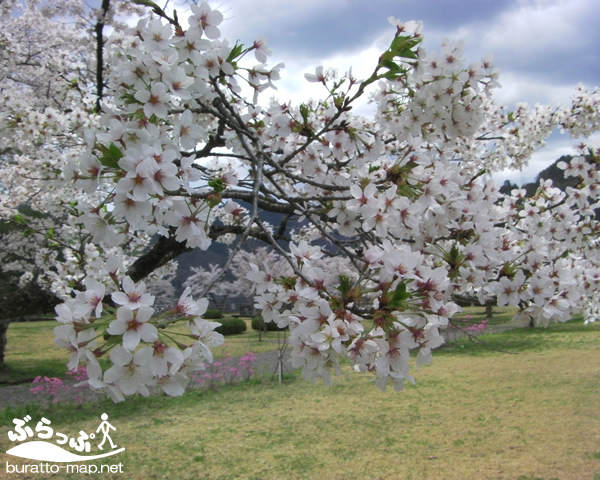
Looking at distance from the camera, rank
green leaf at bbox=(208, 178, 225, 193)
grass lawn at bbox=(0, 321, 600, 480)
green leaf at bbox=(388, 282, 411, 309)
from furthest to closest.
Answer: grass lawn at bbox=(0, 321, 600, 480) < green leaf at bbox=(208, 178, 225, 193) < green leaf at bbox=(388, 282, 411, 309)

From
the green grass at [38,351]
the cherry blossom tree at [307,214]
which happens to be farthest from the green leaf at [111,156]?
the green grass at [38,351]

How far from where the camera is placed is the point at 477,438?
521 cm

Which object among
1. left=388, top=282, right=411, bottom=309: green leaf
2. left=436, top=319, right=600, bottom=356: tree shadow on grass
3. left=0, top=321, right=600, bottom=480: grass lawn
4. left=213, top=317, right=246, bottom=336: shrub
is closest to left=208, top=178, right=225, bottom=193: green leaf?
left=388, top=282, right=411, bottom=309: green leaf

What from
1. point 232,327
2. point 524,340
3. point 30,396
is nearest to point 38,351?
point 30,396

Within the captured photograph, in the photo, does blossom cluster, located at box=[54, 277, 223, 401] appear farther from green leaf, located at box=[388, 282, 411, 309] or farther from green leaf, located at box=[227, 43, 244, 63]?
green leaf, located at box=[227, 43, 244, 63]

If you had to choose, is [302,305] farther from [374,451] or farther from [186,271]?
[186,271]

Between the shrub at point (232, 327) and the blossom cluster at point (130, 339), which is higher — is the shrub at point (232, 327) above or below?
below

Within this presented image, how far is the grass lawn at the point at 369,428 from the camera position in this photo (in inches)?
175

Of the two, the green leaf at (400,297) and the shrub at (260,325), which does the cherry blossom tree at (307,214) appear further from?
the shrub at (260,325)

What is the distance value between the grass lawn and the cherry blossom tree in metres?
3.21

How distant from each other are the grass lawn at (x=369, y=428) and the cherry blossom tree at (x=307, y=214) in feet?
10.5

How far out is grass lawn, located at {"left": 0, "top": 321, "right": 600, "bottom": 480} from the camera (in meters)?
4.45

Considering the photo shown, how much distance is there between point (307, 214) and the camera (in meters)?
1.59

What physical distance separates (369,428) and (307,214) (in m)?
4.81
